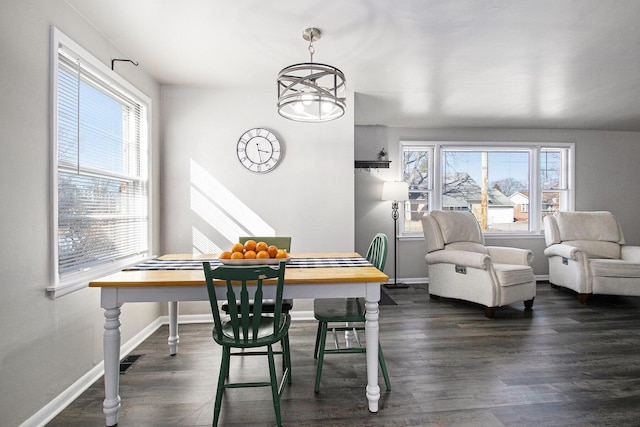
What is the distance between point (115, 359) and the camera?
1.84 m

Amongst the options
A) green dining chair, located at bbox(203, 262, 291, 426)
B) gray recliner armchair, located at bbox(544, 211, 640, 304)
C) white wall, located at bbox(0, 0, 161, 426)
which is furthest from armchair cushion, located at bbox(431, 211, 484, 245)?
white wall, located at bbox(0, 0, 161, 426)

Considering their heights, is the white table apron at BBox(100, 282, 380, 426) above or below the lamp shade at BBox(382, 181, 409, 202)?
below

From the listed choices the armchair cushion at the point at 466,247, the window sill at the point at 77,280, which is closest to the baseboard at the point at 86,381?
the window sill at the point at 77,280

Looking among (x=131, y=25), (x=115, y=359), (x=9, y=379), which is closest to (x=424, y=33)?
(x=131, y=25)

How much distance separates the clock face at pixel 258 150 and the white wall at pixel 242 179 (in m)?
0.06

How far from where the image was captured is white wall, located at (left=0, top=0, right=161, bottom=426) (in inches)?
64.9

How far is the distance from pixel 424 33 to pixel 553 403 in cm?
253

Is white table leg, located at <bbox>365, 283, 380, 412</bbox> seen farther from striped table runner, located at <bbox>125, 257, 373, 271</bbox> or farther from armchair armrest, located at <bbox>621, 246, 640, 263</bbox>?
armchair armrest, located at <bbox>621, 246, 640, 263</bbox>

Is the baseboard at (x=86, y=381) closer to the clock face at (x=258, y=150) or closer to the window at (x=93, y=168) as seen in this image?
the window at (x=93, y=168)

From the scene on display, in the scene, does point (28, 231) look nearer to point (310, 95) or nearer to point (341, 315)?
point (310, 95)

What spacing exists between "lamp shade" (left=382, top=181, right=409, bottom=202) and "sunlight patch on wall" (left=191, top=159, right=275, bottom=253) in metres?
2.08

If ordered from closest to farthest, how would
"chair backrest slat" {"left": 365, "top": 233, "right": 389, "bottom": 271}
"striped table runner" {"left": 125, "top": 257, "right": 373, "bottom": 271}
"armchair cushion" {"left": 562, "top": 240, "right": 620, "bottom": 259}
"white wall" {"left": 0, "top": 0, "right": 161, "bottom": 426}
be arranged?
"white wall" {"left": 0, "top": 0, "right": 161, "bottom": 426}
"striped table runner" {"left": 125, "top": 257, "right": 373, "bottom": 271}
"chair backrest slat" {"left": 365, "top": 233, "right": 389, "bottom": 271}
"armchair cushion" {"left": 562, "top": 240, "right": 620, "bottom": 259}

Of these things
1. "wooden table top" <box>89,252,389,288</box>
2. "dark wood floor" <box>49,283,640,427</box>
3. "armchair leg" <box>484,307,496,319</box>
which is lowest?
"dark wood floor" <box>49,283,640,427</box>

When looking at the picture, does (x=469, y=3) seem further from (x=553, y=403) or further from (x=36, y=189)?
(x=36, y=189)
